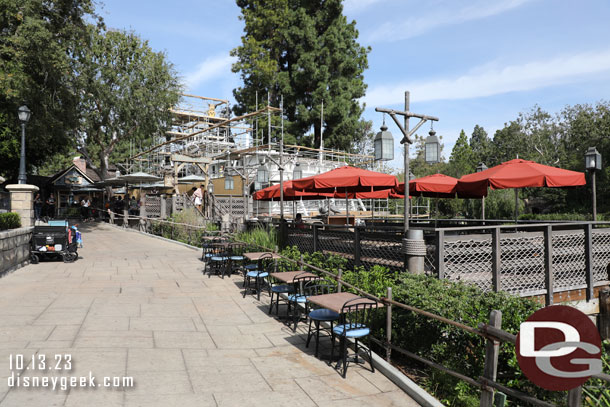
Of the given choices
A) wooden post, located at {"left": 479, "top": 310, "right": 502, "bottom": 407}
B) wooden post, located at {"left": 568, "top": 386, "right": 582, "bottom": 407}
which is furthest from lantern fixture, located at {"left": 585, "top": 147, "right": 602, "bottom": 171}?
wooden post, located at {"left": 568, "top": 386, "right": 582, "bottom": 407}

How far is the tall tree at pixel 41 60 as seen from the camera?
1702 centimetres

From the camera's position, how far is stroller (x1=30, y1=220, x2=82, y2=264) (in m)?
12.3

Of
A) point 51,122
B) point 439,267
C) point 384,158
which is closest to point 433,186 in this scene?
point 384,158

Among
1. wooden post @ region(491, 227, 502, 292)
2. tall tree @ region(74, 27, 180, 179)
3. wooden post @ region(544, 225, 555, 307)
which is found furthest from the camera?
tall tree @ region(74, 27, 180, 179)

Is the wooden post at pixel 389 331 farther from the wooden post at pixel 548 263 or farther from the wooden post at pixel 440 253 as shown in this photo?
the wooden post at pixel 548 263

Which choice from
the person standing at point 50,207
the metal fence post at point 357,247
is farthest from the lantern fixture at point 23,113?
the person standing at point 50,207

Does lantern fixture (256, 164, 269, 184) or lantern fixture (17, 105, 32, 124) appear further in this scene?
lantern fixture (256, 164, 269, 184)

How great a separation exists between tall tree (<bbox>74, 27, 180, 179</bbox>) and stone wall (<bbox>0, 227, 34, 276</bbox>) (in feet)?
38.5

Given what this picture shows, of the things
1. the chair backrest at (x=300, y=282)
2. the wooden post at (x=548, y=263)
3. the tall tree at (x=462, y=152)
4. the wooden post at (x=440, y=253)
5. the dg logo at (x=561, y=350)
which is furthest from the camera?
the tall tree at (x=462, y=152)

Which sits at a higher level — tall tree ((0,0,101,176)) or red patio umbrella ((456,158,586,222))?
tall tree ((0,0,101,176))

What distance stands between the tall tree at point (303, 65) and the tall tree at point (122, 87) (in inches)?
472

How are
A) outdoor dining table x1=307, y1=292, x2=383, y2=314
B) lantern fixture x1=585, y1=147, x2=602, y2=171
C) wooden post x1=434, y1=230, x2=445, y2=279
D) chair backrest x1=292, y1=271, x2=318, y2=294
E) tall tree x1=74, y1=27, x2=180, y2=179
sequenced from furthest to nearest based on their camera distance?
tall tree x1=74, y1=27, x2=180, y2=179 < lantern fixture x1=585, y1=147, x2=602, y2=171 < chair backrest x1=292, y1=271, x2=318, y2=294 < wooden post x1=434, y1=230, x2=445, y2=279 < outdoor dining table x1=307, y1=292, x2=383, y2=314

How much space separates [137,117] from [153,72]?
2882 mm

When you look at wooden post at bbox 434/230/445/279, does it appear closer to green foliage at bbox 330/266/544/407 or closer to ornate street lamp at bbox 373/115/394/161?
green foliage at bbox 330/266/544/407
